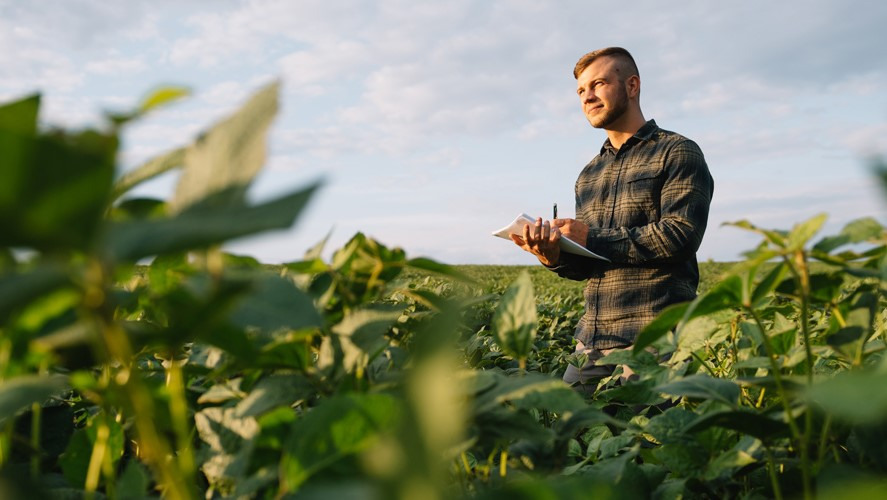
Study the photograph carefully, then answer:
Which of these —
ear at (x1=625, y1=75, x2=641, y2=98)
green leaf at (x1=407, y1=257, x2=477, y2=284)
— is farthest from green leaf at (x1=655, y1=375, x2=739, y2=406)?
ear at (x1=625, y1=75, x2=641, y2=98)

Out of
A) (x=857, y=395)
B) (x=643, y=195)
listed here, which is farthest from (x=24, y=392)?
(x=643, y=195)

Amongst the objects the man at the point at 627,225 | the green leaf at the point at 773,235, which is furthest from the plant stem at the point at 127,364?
the man at the point at 627,225

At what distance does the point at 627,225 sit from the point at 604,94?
100 cm

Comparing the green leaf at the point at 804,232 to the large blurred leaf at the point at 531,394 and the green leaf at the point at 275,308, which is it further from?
the green leaf at the point at 275,308

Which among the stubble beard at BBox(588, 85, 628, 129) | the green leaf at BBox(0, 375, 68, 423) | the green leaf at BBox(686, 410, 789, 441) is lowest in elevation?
the green leaf at BBox(686, 410, 789, 441)

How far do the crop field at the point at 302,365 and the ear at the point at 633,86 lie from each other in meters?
3.82

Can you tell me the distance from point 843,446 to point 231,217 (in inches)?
36.8

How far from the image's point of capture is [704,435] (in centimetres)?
97

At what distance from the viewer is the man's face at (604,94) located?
4590 mm

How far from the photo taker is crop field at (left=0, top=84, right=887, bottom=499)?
1.34ft

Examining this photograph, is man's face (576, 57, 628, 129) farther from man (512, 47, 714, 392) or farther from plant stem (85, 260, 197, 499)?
plant stem (85, 260, 197, 499)

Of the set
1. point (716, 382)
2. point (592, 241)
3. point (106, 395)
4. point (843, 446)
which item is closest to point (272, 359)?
point (106, 395)

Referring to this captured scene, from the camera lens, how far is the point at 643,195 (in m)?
4.11

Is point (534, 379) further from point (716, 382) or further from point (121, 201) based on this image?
point (121, 201)
